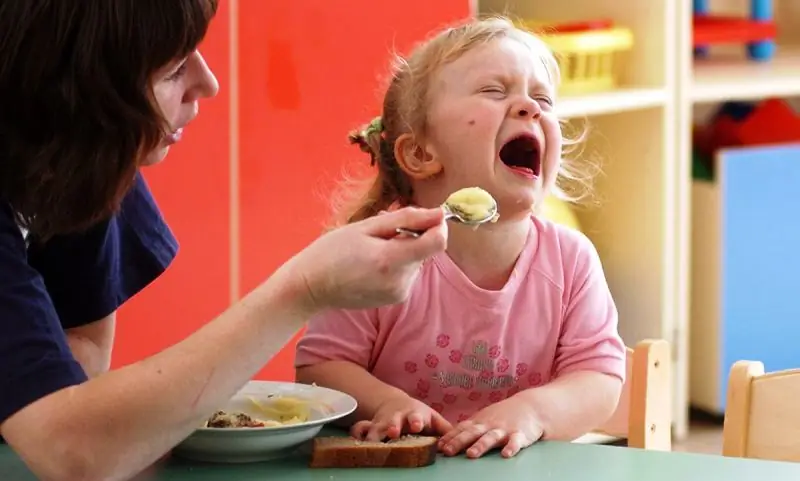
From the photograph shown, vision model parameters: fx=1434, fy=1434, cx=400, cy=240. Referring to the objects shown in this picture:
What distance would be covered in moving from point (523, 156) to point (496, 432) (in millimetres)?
362

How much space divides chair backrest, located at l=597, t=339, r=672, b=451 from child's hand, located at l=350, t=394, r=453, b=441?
0.24 meters

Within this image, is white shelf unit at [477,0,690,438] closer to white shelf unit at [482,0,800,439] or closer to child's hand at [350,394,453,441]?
white shelf unit at [482,0,800,439]

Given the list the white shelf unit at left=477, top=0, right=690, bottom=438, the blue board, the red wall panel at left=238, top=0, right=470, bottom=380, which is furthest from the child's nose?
the blue board

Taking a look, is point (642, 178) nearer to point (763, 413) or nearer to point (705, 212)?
point (705, 212)

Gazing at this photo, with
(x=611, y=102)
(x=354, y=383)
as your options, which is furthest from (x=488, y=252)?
(x=611, y=102)

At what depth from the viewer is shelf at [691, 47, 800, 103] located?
277cm

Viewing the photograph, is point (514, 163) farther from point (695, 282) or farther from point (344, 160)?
point (695, 282)

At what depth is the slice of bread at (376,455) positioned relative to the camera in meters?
1.12

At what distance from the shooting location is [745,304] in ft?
9.37

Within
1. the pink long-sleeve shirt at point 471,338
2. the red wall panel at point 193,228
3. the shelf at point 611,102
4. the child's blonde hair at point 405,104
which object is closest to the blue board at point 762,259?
the shelf at point 611,102

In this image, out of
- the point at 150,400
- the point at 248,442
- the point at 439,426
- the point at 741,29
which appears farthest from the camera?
the point at 741,29

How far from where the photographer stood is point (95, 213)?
1129mm

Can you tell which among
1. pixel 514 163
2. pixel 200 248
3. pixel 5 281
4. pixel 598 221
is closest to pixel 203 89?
pixel 5 281

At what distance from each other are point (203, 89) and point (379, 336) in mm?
329
